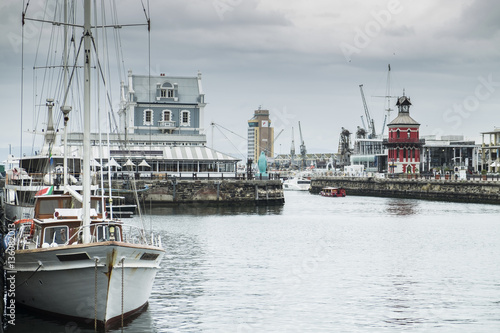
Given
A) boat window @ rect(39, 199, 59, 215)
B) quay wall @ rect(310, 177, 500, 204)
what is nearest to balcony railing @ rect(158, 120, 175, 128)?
quay wall @ rect(310, 177, 500, 204)

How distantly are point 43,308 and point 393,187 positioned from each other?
4256 inches

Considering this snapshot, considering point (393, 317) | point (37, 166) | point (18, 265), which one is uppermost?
point (37, 166)

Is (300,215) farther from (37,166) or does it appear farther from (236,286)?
(236,286)

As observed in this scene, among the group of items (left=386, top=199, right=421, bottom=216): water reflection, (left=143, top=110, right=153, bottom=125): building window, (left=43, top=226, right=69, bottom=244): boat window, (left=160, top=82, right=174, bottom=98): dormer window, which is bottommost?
(left=386, top=199, right=421, bottom=216): water reflection

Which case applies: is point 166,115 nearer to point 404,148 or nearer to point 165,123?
point 165,123

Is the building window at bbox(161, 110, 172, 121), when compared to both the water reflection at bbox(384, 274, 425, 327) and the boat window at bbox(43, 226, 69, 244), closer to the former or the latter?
the water reflection at bbox(384, 274, 425, 327)

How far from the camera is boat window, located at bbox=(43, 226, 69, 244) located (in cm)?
2973

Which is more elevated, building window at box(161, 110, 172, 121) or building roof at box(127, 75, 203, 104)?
building roof at box(127, 75, 203, 104)

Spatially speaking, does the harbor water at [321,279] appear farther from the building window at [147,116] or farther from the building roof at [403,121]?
the building roof at [403,121]

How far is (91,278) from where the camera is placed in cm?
2655

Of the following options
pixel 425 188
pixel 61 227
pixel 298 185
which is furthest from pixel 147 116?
pixel 61 227

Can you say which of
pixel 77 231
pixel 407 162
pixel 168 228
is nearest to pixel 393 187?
pixel 407 162

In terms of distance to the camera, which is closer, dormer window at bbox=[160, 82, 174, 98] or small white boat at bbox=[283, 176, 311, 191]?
dormer window at bbox=[160, 82, 174, 98]

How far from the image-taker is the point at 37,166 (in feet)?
185
